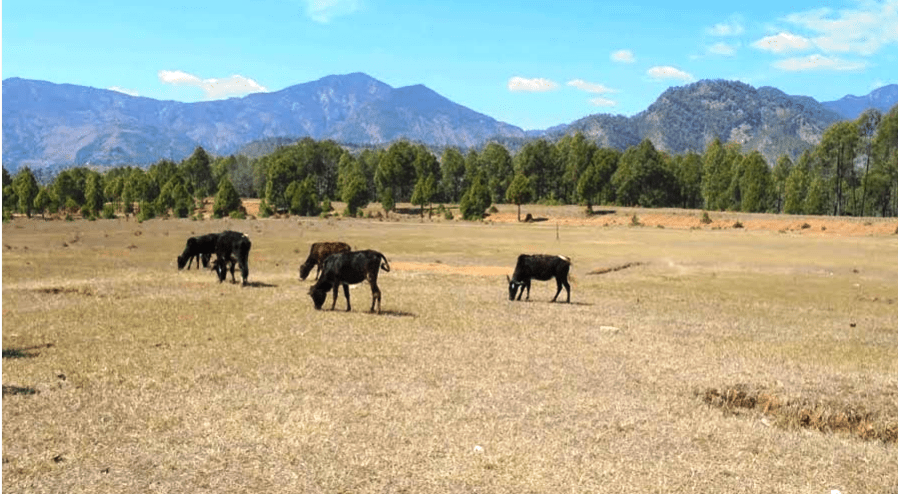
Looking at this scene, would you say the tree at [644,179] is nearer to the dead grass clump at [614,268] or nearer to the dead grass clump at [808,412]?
the dead grass clump at [614,268]

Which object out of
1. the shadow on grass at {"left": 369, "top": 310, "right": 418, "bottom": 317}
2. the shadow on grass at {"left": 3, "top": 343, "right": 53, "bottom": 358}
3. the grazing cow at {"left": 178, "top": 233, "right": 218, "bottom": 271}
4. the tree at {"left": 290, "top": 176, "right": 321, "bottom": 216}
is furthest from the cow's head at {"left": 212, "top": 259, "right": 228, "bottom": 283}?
the tree at {"left": 290, "top": 176, "right": 321, "bottom": 216}

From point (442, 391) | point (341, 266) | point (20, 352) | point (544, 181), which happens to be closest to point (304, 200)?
point (544, 181)

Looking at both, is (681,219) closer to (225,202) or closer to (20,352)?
(225,202)

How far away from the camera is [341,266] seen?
22.2 m

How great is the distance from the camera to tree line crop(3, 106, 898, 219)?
112562 millimetres

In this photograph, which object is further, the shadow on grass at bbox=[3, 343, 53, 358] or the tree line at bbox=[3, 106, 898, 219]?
the tree line at bbox=[3, 106, 898, 219]

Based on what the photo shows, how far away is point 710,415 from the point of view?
12305 mm

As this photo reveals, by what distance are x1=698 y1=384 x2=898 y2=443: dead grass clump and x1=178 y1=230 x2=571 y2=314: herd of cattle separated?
1075 cm

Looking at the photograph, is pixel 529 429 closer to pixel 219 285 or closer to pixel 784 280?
pixel 219 285

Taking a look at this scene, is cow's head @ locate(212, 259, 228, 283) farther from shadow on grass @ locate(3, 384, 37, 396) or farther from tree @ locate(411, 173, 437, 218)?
tree @ locate(411, 173, 437, 218)

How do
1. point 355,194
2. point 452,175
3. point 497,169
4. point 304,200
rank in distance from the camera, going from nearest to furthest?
point 304,200 → point 355,194 → point 497,169 → point 452,175

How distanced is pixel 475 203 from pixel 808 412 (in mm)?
105976

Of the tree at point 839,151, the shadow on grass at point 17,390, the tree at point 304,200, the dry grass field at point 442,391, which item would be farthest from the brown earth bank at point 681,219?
the shadow on grass at point 17,390

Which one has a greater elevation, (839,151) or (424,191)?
(839,151)
